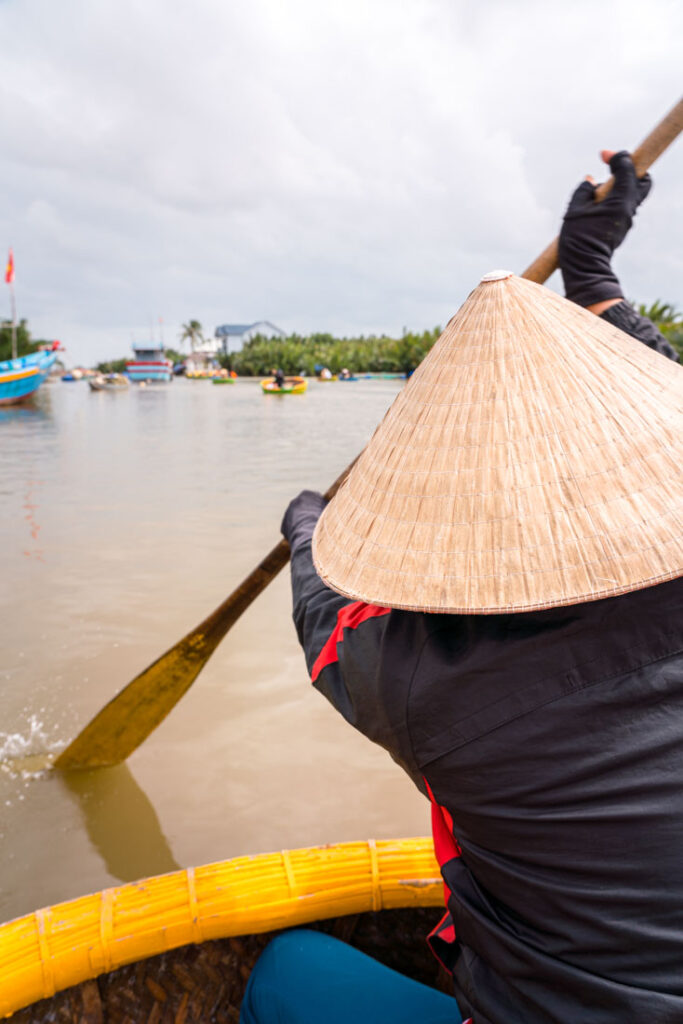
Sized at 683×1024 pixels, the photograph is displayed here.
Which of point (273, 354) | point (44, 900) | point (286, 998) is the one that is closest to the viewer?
point (286, 998)

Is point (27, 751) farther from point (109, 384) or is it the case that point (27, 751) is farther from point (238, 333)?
point (238, 333)

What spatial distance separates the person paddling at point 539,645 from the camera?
67 cm

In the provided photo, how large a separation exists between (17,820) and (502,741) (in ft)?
7.57

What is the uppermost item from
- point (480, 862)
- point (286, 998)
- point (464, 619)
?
point (464, 619)

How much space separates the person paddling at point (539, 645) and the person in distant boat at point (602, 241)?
0.65 meters

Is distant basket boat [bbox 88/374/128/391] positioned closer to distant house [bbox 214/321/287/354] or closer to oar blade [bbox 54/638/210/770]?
distant house [bbox 214/321/287/354]

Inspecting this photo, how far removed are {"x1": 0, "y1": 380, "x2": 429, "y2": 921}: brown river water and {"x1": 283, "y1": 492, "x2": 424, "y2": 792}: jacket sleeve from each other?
66.9 inches

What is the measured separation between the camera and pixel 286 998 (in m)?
1.17

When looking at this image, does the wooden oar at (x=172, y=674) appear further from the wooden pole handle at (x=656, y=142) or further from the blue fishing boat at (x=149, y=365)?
the blue fishing boat at (x=149, y=365)

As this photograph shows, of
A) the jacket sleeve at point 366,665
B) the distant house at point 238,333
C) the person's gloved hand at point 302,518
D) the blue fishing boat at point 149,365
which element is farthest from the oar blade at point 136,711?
the distant house at point 238,333

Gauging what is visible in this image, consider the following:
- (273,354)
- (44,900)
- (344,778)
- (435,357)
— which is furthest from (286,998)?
(273,354)

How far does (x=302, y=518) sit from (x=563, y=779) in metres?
0.75

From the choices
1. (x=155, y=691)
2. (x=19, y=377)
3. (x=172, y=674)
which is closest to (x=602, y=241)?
(x=172, y=674)

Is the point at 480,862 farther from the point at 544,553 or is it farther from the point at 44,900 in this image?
the point at 44,900
